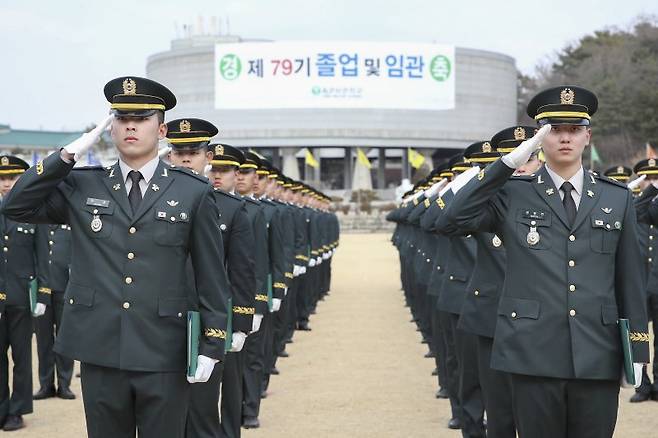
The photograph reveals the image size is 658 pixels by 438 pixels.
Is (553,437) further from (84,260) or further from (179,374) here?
(84,260)

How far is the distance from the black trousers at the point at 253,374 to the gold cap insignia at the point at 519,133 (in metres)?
2.68

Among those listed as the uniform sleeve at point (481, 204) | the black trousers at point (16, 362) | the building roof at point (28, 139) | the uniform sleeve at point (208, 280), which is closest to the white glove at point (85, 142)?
the uniform sleeve at point (208, 280)

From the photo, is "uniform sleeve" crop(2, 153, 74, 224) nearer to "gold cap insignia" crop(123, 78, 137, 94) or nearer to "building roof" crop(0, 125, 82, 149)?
"gold cap insignia" crop(123, 78, 137, 94)

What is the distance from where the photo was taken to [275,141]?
73.5m

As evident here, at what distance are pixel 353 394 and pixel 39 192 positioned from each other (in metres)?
5.85

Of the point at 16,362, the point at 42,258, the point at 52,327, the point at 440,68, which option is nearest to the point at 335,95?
the point at 440,68

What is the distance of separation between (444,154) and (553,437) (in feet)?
254

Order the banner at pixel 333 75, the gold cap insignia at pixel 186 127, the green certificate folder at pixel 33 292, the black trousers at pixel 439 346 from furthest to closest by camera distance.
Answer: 1. the banner at pixel 333 75
2. the black trousers at pixel 439 346
3. the green certificate folder at pixel 33 292
4. the gold cap insignia at pixel 186 127

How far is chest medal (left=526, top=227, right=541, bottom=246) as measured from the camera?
15.2ft

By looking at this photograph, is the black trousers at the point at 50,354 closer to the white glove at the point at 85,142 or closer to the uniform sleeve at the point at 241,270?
the uniform sleeve at the point at 241,270

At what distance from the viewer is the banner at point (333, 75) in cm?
7044

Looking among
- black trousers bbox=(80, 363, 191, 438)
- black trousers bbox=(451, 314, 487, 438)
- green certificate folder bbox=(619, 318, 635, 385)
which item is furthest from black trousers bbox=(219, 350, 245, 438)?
green certificate folder bbox=(619, 318, 635, 385)

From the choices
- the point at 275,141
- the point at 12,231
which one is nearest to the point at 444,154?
the point at 275,141

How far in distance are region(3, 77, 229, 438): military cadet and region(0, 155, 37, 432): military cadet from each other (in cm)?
375
